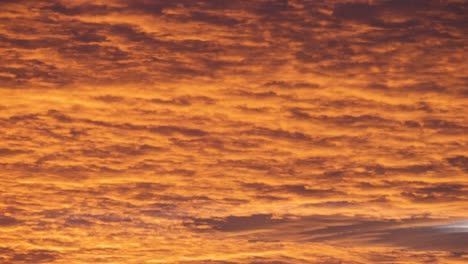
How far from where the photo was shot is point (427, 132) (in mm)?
3373

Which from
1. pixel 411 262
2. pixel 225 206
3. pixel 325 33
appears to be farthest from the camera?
pixel 411 262

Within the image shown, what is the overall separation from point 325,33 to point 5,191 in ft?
5.94

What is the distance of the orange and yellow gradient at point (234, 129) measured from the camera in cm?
288

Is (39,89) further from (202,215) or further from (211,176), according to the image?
(202,215)

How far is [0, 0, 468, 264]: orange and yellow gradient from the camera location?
2885mm

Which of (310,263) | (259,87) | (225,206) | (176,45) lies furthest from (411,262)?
(176,45)

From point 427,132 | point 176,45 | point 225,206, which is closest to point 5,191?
point 225,206

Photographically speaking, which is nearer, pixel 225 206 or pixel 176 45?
pixel 176 45

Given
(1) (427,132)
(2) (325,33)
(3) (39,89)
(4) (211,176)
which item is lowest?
(4) (211,176)

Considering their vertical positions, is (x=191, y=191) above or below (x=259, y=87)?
below

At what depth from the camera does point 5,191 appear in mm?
3742

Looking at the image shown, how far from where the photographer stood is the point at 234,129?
336 centimetres

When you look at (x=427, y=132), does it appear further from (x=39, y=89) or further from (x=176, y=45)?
(x=39, y=89)

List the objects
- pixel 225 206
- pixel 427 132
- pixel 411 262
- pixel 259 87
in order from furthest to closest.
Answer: pixel 411 262 → pixel 225 206 → pixel 427 132 → pixel 259 87
